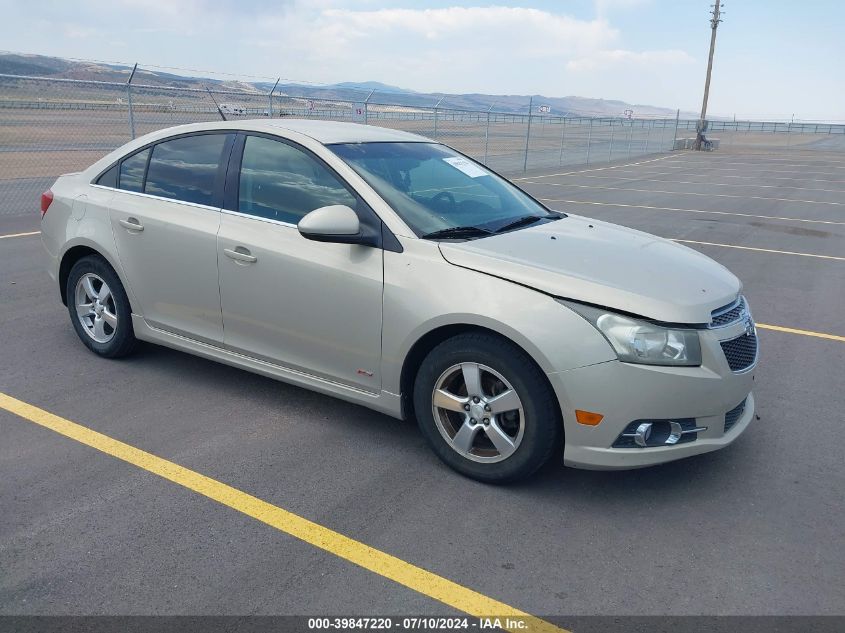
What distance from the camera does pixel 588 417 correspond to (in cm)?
328

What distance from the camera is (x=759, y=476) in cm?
378

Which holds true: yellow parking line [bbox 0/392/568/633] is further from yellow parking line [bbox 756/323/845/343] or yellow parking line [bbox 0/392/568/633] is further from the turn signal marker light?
yellow parking line [bbox 756/323/845/343]

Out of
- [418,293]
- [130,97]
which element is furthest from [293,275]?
[130,97]

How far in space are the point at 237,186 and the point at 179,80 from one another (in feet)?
41.6

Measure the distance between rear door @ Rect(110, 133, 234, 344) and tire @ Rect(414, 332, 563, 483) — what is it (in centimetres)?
145

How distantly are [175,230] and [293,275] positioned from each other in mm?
948

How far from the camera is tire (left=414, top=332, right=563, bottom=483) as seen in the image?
3.36m

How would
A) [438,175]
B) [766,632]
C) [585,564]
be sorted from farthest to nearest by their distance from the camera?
1. [438,175]
2. [585,564]
3. [766,632]

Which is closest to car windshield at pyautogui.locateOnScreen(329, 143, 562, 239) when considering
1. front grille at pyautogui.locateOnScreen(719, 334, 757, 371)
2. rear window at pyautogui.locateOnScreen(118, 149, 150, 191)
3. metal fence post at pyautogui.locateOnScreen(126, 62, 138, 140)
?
front grille at pyautogui.locateOnScreen(719, 334, 757, 371)

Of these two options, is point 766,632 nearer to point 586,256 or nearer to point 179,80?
point 586,256

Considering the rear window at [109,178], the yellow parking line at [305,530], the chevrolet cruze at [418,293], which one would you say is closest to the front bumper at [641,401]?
the chevrolet cruze at [418,293]

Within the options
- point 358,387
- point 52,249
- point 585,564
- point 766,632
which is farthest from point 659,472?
point 52,249

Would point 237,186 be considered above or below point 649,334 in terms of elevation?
above

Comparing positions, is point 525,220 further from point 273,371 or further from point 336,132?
point 273,371
